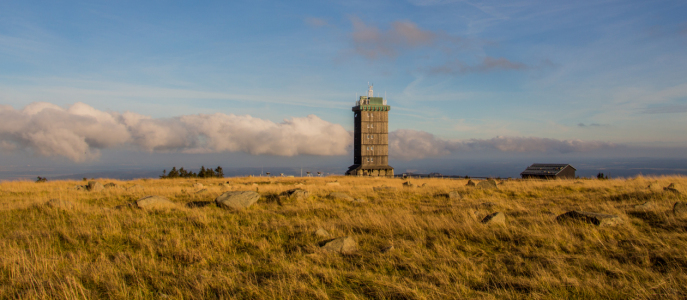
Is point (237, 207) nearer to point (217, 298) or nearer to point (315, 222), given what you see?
point (315, 222)

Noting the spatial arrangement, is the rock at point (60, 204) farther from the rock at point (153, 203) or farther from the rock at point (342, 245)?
the rock at point (342, 245)

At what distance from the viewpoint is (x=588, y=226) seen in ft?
26.8

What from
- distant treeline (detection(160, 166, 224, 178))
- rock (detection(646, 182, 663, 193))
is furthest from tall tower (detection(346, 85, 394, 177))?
rock (detection(646, 182, 663, 193))

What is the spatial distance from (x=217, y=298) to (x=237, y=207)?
7870mm

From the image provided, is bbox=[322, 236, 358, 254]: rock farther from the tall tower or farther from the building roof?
the tall tower

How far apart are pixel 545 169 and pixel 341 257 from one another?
1578 inches

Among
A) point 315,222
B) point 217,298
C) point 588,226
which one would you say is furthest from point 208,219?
point 588,226

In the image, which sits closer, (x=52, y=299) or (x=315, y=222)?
(x=52, y=299)

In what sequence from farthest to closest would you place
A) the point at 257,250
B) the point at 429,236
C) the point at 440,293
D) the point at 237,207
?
1. the point at 237,207
2. the point at 429,236
3. the point at 257,250
4. the point at 440,293

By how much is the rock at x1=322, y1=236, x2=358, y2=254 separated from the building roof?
36562 millimetres

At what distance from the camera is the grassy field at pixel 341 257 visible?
5051 millimetres

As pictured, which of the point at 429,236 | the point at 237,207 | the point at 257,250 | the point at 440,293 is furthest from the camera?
the point at 237,207

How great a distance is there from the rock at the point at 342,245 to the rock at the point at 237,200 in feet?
20.5

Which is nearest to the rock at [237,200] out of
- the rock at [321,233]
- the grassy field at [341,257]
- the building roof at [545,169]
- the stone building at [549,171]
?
the grassy field at [341,257]
